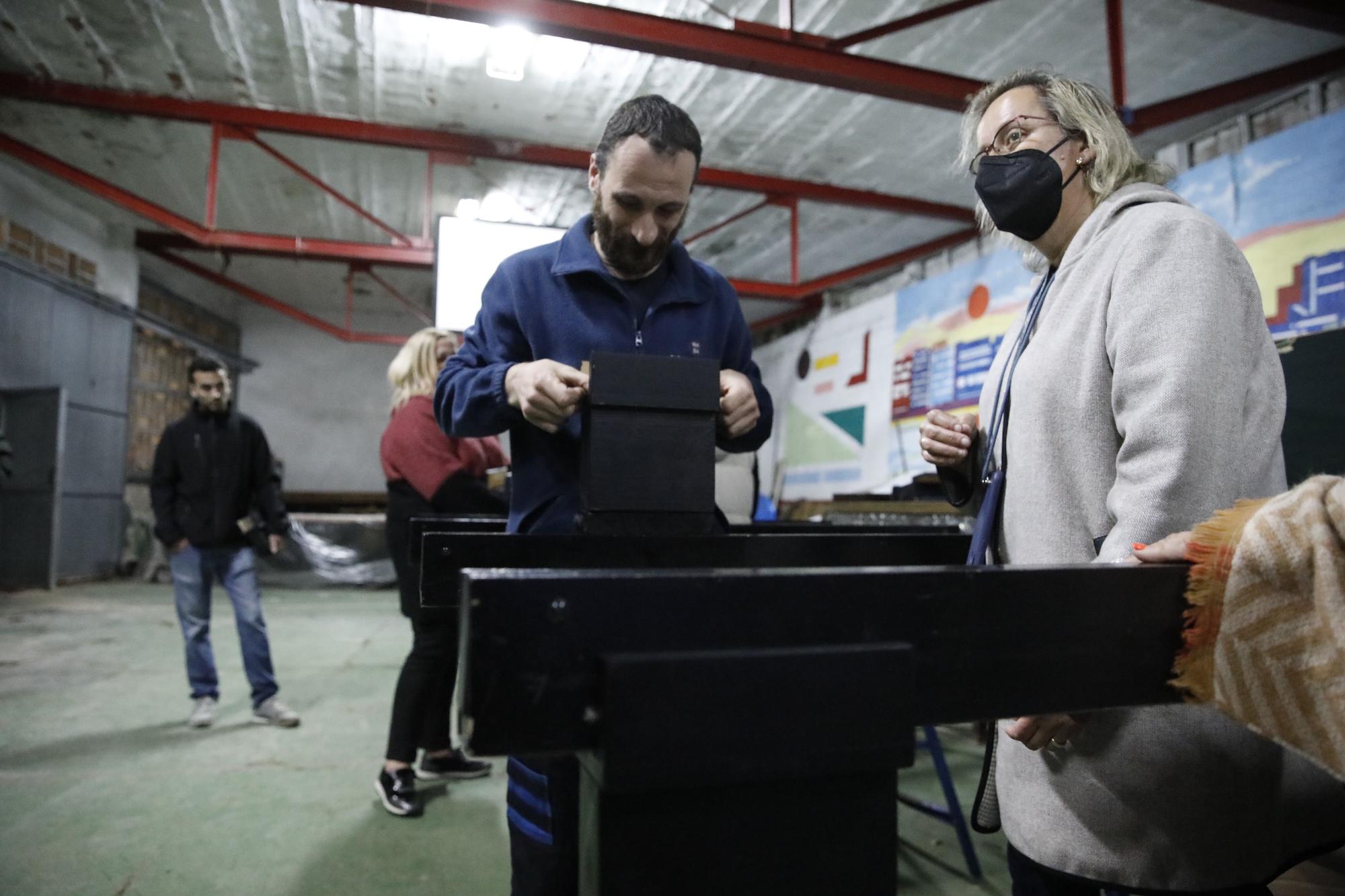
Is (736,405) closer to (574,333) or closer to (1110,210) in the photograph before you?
(574,333)

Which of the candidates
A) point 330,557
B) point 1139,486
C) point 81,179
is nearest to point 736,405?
point 1139,486

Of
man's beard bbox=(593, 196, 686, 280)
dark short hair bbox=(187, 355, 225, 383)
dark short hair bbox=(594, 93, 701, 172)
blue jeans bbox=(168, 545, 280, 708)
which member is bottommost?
blue jeans bbox=(168, 545, 280, 708)

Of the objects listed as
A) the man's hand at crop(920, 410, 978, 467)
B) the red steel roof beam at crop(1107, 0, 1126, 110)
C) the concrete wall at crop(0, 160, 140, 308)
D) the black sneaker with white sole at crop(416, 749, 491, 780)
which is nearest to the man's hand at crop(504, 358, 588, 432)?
the man's hand at crop(920, 410, 978, 467)

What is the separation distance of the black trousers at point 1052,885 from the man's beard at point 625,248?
97cm

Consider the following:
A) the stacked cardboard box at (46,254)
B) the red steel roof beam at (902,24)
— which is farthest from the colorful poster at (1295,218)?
the stacked cardboard box at (46,254)

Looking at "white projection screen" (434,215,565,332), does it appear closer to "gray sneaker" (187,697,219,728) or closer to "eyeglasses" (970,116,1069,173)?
"gray sneaker" (187,697,219,728)

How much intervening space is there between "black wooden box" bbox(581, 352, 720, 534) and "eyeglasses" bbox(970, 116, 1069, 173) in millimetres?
602

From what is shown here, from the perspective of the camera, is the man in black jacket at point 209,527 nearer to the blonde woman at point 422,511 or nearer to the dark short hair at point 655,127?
the blonde woman at point 422,511

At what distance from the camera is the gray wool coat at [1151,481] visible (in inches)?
31.1

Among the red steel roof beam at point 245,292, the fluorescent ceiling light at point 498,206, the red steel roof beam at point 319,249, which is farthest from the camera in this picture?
the red steel roof beam at point 245,292

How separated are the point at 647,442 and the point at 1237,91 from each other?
490cm

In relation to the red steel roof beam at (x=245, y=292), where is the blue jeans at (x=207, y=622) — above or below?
below

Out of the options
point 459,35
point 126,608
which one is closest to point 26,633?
point 126,608

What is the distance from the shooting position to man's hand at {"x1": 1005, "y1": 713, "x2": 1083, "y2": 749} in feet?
2.58
